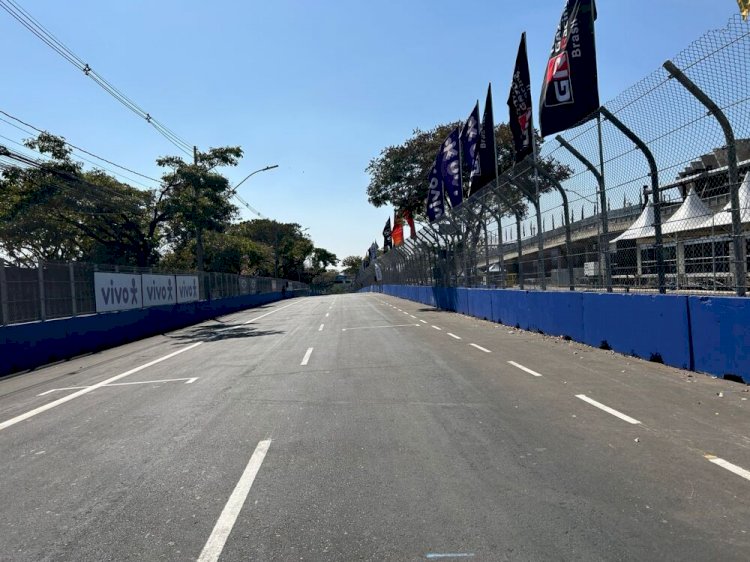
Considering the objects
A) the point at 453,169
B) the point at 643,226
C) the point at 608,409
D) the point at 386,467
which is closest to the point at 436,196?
the point at 453,169

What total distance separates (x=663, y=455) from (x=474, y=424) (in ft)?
6.13

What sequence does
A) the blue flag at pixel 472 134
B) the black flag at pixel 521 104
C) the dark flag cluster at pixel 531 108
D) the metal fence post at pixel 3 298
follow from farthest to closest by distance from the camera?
the blue flag at pixel 472 134 → the black flag at pixel 521 104 → the metal fence post at pixel 3 298 → the dark flag cluster at pixel 531 108

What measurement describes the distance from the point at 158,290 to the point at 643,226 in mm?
19531

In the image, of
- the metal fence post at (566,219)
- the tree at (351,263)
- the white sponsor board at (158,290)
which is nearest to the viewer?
the metal fence post at (566,219)

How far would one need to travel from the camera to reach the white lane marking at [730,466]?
4.45m

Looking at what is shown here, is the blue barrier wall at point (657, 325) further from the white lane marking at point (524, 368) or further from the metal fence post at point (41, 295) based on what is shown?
the metal fence post at point (41, 295)

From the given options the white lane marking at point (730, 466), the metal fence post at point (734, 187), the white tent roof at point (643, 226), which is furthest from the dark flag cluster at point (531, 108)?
the white lane marking at point (730, 466)

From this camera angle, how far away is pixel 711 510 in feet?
12.6

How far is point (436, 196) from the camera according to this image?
30.0 meters

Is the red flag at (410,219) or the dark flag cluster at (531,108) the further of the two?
the red flag at (410,219)

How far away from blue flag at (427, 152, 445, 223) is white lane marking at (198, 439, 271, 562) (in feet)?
80.1

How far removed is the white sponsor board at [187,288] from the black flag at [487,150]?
14.6m

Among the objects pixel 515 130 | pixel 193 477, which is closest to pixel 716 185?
pixel 193 477

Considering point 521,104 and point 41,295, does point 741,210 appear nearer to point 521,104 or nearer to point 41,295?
point 521,104
